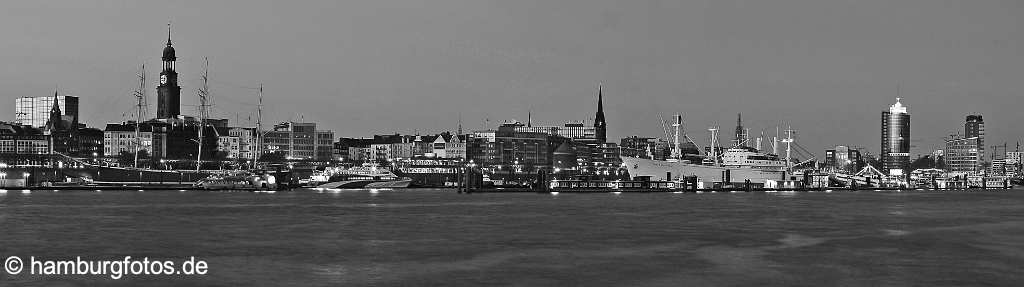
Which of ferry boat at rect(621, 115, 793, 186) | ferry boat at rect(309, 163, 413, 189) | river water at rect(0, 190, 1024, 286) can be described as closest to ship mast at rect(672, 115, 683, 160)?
ferry boat at rect(621, 115, 793, 186)

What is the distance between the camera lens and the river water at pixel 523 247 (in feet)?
96.7

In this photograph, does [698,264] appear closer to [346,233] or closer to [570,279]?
[570,279]

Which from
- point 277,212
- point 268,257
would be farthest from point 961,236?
point 277,212

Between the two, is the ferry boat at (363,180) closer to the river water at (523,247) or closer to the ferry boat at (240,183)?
the ferry boat at (240,183)

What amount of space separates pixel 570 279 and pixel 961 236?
84.7 feet

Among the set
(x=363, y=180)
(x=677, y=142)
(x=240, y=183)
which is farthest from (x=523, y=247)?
(x=677, y=142)

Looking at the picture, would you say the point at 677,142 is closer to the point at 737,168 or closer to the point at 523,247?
the point at 737,168

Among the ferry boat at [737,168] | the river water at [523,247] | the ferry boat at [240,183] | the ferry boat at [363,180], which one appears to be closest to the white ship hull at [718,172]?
the ferry boat at [737,168]

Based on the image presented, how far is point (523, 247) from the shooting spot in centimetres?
3853

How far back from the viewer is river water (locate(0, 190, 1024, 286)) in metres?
29.5

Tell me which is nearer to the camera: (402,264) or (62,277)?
(62,277)

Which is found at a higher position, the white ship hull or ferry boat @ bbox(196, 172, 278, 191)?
the white ship hull

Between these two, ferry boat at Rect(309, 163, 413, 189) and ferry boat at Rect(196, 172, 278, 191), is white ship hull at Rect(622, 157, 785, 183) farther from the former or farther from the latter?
ferry boat at Rect(196, 172, 278, 191)

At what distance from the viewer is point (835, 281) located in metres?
29.5
